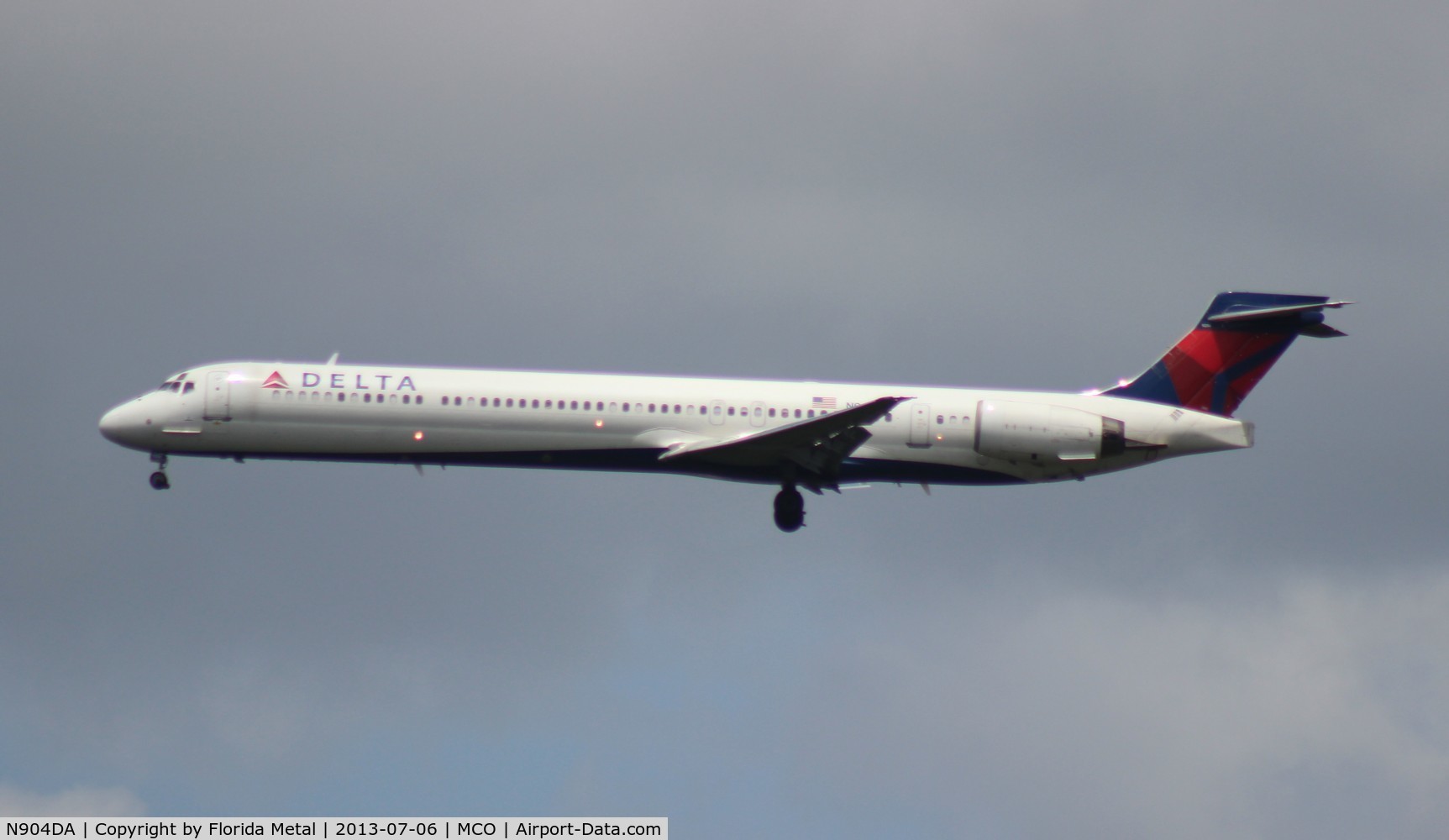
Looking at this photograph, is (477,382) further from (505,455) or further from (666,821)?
(666,821)

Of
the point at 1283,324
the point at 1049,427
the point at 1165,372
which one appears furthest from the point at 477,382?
the point at 1283,324

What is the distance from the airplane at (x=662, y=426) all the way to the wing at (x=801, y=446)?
0.21ft

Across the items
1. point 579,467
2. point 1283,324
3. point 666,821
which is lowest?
point 666,821

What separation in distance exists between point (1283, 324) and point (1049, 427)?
6546mm

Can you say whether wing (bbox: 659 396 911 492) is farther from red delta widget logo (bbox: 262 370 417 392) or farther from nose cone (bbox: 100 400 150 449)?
nose cone (bbox: 100 400 150 449)

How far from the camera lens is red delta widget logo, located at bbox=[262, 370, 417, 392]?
137ft

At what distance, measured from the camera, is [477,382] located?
137 ft

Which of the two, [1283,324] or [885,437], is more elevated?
[1283,324]

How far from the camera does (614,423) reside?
41.3 meters

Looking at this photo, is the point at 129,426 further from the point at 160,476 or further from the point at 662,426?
the point at 662,426

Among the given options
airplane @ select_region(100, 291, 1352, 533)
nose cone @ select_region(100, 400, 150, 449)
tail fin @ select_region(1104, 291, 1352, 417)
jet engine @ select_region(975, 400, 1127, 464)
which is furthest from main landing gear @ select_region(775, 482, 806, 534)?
nose cone @ select_region(100, 400, 150, 449)

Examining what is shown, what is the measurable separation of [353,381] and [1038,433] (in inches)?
601

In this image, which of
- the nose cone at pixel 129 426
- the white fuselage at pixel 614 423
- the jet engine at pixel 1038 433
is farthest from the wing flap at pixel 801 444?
the nose cone at pixel 129 426

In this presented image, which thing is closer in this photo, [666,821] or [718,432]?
[666,821]
